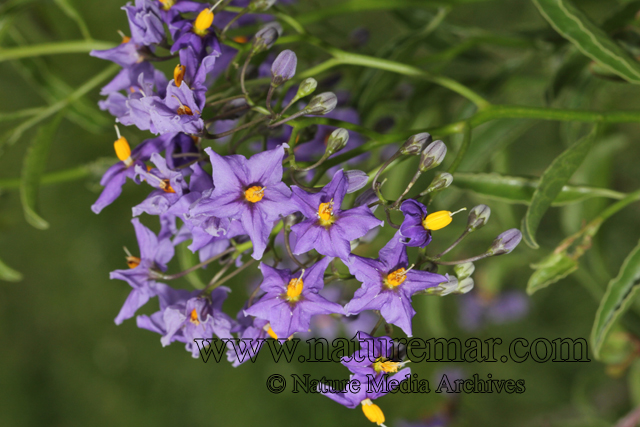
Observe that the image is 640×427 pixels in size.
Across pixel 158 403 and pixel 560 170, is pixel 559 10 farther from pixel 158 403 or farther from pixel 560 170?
pixel 158 403

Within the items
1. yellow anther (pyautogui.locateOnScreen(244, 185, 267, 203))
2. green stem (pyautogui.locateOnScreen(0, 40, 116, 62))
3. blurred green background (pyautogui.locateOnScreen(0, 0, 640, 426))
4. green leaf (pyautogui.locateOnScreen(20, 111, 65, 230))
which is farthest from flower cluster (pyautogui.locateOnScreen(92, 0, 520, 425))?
blurred green background (pyautogui.locateOnScreen(0, 0, 640, 426))

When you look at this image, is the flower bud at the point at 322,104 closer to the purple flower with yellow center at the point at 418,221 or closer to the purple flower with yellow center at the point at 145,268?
the purple flower with yellow center at the point at 418,221

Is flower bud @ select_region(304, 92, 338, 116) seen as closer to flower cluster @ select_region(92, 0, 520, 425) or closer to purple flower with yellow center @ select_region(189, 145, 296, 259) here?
flower cluster @ select_region(92, 0, 520, 425)

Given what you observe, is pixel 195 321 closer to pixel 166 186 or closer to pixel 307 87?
pixel 166 186

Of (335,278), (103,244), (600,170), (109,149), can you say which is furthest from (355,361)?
(103,244)

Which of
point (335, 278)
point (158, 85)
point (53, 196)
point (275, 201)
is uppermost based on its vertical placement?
point (158, 85)
